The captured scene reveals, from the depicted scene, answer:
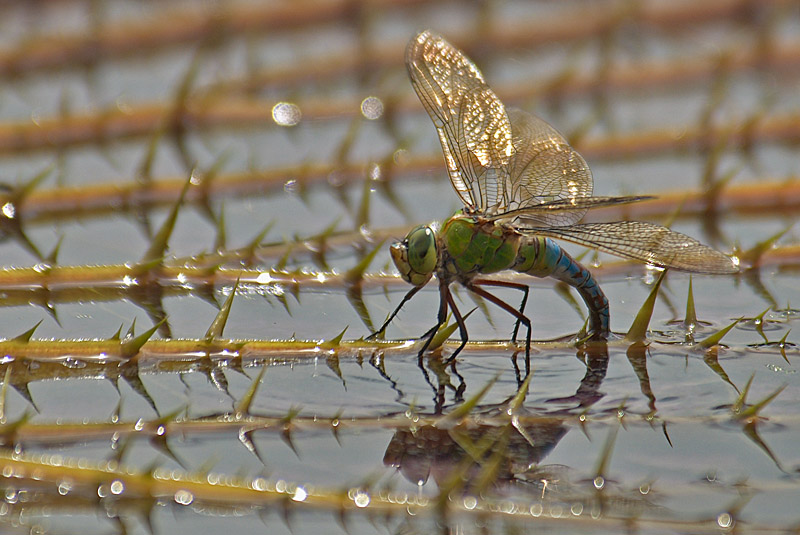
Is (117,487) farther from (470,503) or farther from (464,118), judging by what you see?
(464,118)

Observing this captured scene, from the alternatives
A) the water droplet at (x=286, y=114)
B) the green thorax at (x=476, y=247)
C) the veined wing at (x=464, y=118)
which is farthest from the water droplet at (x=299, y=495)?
the water droplet at (x=286, y=114)

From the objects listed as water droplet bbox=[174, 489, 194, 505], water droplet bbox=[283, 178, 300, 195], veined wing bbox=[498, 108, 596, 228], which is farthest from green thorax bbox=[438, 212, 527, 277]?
water droplet bbox=[174, 489, 194, 505]

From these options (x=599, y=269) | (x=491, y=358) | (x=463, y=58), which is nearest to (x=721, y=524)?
(x=491, y=358)

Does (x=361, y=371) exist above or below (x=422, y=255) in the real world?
below

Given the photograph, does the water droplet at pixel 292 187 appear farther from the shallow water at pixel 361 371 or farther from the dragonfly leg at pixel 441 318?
the dragonfly leg at pixel 441 318

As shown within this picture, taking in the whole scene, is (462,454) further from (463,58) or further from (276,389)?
(463,58)

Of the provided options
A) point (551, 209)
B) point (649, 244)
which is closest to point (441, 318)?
point (551, 209)
